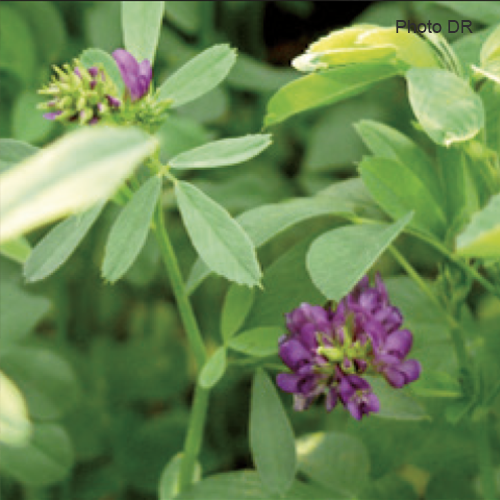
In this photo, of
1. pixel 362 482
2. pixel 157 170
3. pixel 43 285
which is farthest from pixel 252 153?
pixel 43 285

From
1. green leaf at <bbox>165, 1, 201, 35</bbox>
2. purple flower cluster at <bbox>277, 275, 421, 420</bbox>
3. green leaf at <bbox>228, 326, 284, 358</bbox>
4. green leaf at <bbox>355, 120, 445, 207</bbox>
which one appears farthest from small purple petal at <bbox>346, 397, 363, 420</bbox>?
green leaf at <bbox>165, 1, 201, 35</bbox>

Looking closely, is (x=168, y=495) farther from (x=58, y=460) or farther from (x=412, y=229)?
(x=412, y=229)

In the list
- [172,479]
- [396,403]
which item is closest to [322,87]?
[396,403]

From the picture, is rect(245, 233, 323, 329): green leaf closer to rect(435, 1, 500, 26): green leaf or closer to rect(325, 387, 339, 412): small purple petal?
rect(325, 387, 339, 412): small purple petal

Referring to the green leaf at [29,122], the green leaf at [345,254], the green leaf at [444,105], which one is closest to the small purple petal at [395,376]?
the green leaf at [345,254]

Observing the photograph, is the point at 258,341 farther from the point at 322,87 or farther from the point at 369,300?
the point at 322,87

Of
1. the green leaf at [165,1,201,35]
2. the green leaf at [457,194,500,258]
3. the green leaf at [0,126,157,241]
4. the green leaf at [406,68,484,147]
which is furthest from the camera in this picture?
the green leaf at [165,1,201,35]
